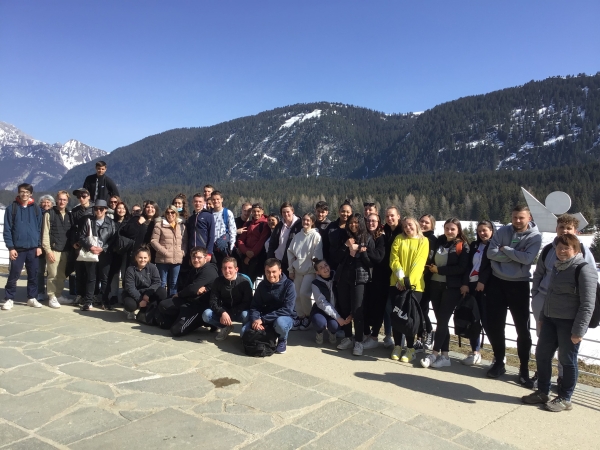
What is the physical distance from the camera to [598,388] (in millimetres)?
4523

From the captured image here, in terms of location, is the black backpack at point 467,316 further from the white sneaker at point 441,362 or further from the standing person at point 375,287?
the standing person at point 375,287

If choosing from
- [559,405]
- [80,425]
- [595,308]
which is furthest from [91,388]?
[595,308]

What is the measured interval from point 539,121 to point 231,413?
206 m

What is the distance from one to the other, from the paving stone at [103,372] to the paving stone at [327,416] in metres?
1.75

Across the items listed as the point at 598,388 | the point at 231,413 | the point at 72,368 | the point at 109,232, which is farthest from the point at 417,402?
the point at 109,232

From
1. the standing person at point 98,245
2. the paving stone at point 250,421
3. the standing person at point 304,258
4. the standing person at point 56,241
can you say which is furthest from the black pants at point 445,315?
the standing person at point 56,241

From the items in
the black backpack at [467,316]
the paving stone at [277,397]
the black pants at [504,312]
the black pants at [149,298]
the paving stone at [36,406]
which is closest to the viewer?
the paving stone at [36,406]

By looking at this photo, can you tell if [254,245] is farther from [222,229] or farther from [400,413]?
[400,413]

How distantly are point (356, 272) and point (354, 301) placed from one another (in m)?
0.35

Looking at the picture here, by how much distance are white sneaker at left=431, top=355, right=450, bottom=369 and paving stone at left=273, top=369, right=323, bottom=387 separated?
1.43 metres

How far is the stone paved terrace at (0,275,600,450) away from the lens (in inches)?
126

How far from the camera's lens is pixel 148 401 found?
3.73 metres

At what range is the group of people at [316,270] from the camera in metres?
4.18

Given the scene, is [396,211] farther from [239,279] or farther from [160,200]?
[160,200]
